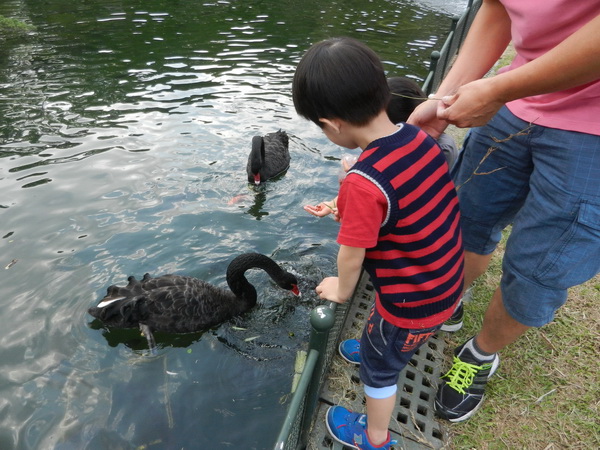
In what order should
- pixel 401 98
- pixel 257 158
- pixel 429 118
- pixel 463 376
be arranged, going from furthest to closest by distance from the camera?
pixel 257 158 < pixel 401 98 < pixel 463 376 < pixel 429 118

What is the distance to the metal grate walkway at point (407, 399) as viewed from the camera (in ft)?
7.55

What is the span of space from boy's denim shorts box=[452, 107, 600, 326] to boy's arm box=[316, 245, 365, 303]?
81cm

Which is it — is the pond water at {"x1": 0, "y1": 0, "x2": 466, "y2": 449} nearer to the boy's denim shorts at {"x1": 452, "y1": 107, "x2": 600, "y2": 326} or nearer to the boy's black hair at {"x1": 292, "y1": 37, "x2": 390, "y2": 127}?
the boy's denim shorts at {"x1": 452, "y1": 107, "x2": 600, "y2": 326}

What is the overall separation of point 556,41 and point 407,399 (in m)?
2.01

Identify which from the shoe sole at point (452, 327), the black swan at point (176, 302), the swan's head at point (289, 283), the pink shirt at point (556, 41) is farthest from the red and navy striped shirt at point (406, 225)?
the black swan at point (176, 302)

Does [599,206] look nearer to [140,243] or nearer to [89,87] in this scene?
[140,243]

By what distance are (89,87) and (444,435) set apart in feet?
28.4

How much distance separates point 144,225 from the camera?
15.6ft

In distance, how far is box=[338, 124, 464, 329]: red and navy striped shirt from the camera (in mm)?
1569

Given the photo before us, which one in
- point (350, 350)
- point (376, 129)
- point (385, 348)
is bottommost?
point (350, 350)

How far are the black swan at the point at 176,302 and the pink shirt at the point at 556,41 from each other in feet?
8.23

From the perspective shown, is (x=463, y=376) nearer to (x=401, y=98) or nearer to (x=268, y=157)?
(x=401, y=98)

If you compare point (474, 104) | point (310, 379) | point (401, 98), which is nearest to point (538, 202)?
point (474, 104)

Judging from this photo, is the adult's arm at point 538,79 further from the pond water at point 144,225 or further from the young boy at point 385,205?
the pond water at point 144,225
